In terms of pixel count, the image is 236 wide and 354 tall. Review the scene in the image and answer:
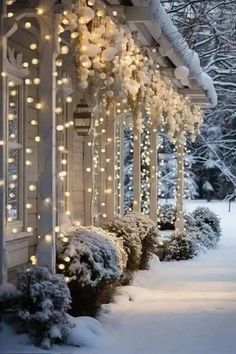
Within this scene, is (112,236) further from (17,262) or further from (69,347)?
(69,347)

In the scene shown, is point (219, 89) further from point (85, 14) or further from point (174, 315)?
point (85, 14)

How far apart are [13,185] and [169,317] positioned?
232cm

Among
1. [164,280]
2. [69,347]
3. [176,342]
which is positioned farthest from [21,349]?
[164,280]

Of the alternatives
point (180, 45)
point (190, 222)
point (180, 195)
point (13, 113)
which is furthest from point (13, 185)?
point (190, 222)

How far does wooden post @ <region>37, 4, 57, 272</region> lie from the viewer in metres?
7.27

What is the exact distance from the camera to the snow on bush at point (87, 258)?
25.7 feet

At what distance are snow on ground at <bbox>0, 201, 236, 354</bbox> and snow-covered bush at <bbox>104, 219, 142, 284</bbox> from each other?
26 centimetres

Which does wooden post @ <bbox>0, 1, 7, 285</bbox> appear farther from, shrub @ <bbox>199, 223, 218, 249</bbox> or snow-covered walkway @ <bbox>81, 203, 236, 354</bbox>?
shrub @ <bbox>199, 223, 218, 249</bbox>

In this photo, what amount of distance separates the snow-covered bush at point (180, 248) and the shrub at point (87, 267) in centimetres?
722

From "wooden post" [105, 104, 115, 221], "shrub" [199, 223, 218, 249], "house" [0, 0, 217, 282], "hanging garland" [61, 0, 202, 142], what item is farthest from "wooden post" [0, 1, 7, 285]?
"shrub" [199, 223, 218, 249]

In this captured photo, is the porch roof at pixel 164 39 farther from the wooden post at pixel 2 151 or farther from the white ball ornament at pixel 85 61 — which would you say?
the wooden post at pixel 2 151

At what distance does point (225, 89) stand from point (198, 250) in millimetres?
8950

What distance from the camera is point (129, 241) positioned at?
36.8 ft

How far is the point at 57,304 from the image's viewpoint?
6.70m
